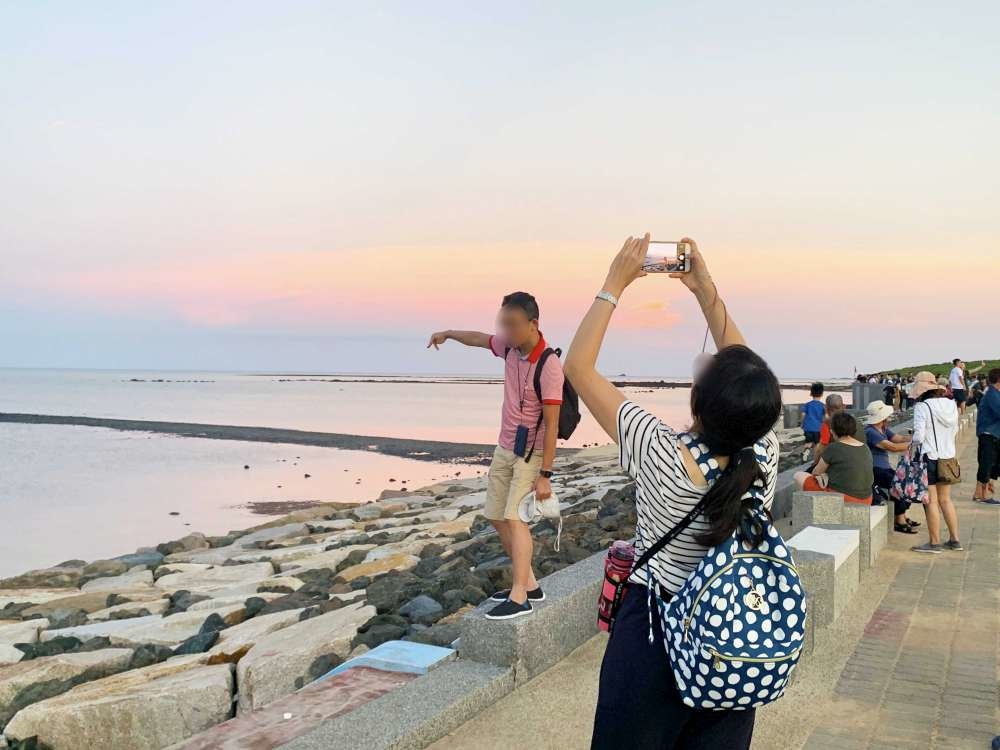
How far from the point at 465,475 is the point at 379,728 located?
2121cm

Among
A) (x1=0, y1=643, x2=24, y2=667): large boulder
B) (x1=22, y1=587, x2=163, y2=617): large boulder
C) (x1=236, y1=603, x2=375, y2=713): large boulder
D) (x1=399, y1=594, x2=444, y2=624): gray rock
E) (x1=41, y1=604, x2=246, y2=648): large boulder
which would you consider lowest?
(x1=22, y1=587, x2=163, y2=617): large boulder

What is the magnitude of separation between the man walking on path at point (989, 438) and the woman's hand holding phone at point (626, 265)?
35.0 feet

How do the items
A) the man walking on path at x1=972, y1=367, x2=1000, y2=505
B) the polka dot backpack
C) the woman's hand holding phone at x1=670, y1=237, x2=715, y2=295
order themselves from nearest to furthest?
the polka dot backpack → the woman's hand holding phone at x1=670, y1=237, x2=715, y2=295 → the man walking on path at x1=972, y1=367, x2=1000, y2=505

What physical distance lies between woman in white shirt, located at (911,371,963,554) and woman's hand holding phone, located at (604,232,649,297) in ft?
23.1

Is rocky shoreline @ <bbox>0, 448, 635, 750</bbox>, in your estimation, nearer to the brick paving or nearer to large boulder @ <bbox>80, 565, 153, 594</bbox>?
large boulder @ <bbox>80, 565, 153, 594</bbox>

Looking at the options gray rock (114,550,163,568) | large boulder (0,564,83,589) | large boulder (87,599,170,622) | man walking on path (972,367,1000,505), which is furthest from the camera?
gray rock (114,550,163,568)

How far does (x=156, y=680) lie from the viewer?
20.1 ft

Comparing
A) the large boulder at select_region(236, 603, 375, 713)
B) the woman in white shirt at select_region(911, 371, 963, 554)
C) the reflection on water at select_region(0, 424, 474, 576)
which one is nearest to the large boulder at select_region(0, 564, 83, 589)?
the reflection on water at select_region(0, 424, 474, 576)

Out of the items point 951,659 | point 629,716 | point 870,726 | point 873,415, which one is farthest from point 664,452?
point 873,415

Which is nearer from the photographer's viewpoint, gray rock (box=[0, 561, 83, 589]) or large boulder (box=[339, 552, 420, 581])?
large boulder (box=[339, 552, 420, 581])

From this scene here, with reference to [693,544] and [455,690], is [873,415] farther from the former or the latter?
[693,544]

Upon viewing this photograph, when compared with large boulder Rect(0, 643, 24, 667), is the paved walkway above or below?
above

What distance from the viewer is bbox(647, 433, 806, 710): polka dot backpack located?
76.4 inches

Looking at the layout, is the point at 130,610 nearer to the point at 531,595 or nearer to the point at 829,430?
the point at 531,595
